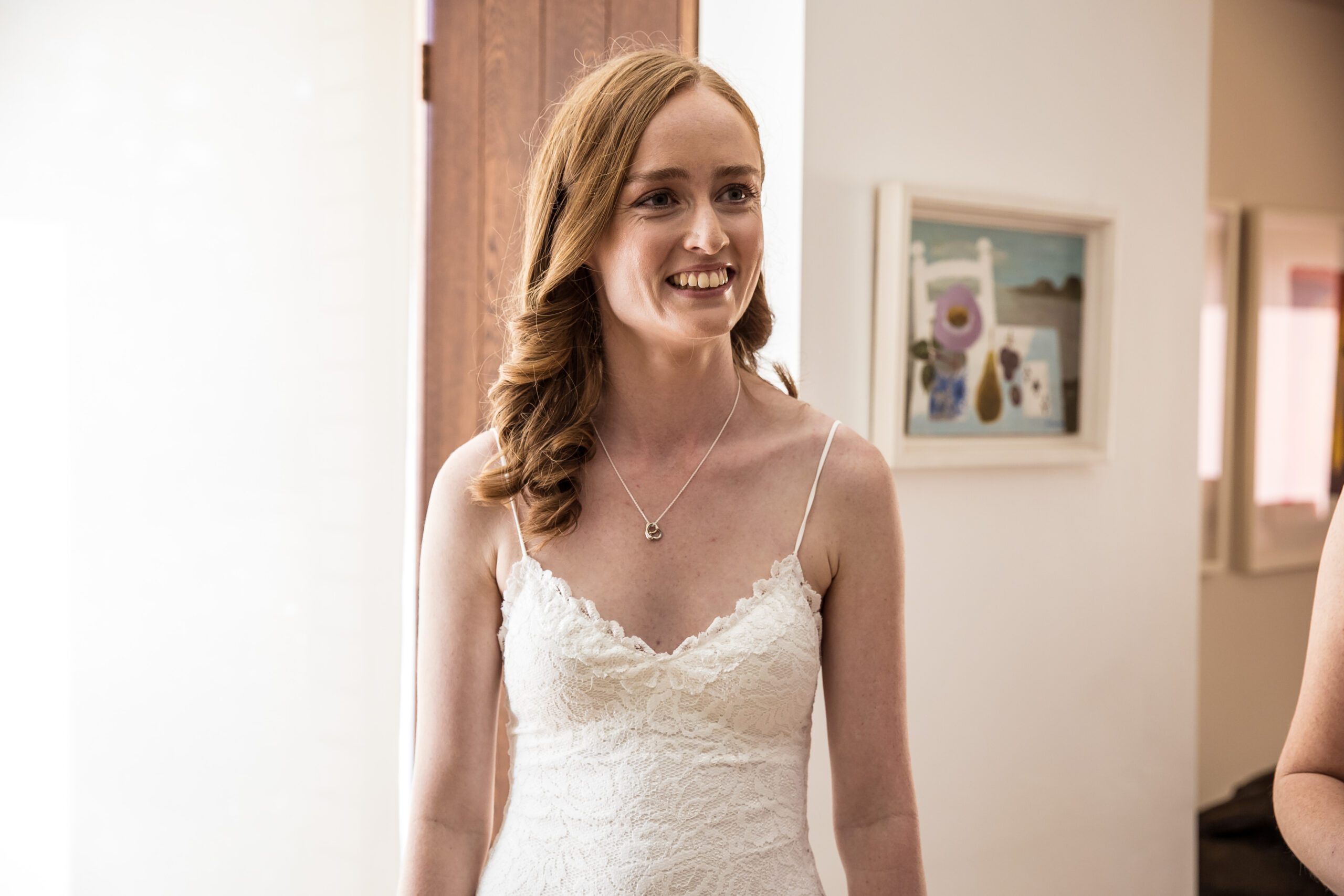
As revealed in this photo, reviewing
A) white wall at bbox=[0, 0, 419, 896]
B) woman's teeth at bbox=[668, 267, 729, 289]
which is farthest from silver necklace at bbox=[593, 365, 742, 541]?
white wall at bbox=[0, 0, 419, 896]

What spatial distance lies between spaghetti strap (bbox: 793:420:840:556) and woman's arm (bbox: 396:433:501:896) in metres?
0.36

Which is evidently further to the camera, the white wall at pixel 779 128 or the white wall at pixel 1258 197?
the white wall at pixel 1258 197

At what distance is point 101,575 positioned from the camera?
2229mm

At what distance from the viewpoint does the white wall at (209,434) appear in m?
2.15

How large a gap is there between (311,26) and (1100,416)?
179 centimetres

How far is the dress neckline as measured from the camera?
132cm

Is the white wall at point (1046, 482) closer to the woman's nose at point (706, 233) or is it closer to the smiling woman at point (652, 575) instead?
the smiling woman at point (652, 575)

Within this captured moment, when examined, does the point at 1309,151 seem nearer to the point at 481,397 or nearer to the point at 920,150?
the point at 920,150

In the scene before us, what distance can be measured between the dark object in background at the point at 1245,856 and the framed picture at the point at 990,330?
101 cm

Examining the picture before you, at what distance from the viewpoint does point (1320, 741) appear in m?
1.07

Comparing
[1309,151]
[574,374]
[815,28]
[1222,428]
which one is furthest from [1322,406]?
[574,374]

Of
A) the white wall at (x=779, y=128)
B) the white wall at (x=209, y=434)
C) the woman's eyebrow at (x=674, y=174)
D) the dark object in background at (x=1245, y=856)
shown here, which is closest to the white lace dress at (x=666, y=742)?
the woman's eyebrow at (x=674, y=174)

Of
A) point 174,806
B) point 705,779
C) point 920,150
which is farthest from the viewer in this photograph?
point 174,806

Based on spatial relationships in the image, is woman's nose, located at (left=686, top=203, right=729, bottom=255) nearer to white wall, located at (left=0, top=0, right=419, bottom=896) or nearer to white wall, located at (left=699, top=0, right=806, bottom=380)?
white wall, located at (left=699, top=0, right=806, bottom=380)
